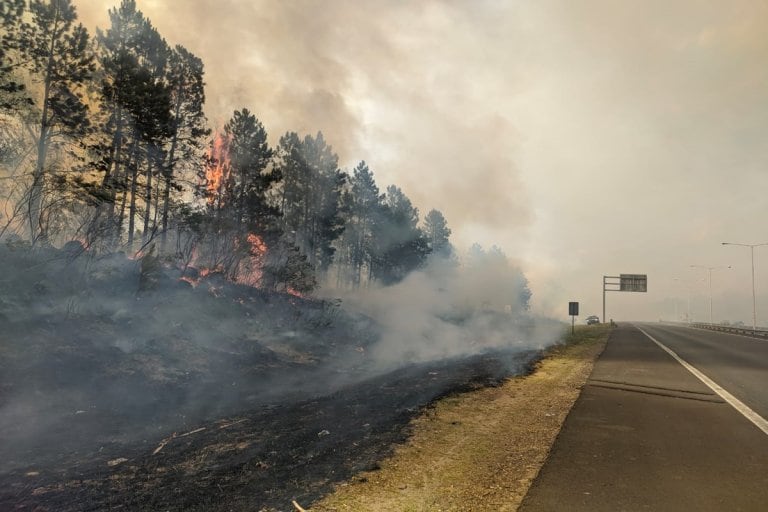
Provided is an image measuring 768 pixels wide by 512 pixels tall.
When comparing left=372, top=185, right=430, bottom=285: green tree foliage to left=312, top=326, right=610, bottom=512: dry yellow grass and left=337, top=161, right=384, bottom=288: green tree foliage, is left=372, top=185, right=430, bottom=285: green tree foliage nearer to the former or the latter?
left=337, top=161, right=384, bottom=288: green tree foliage

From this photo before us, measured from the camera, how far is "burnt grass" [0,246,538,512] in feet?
15.5

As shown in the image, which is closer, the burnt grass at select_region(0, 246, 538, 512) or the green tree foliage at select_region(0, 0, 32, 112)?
the burnt grass at select_region(0, 246, 538, 512)

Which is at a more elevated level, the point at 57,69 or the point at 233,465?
the point at 57,69

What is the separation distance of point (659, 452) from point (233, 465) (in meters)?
5.23

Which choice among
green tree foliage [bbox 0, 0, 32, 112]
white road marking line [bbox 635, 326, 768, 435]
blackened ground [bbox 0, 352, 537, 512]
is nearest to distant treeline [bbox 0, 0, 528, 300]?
green tree foliage [bbox 0, 0, 32, 112]

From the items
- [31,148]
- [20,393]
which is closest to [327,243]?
[31,148]

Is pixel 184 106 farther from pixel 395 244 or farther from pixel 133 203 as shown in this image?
pixel 395 244

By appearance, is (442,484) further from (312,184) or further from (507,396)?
(312,184)

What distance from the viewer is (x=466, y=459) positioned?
16.8ft

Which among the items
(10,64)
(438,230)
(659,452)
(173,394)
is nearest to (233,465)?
(659,452)

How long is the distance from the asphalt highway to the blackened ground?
215cm

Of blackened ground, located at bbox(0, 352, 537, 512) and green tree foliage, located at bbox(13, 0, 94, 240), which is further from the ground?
green tree foliage, located at bbox(13, 0, 94, 240)

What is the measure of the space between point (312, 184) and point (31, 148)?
2315 cm

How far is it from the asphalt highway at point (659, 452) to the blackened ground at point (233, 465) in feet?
→ 7.06
